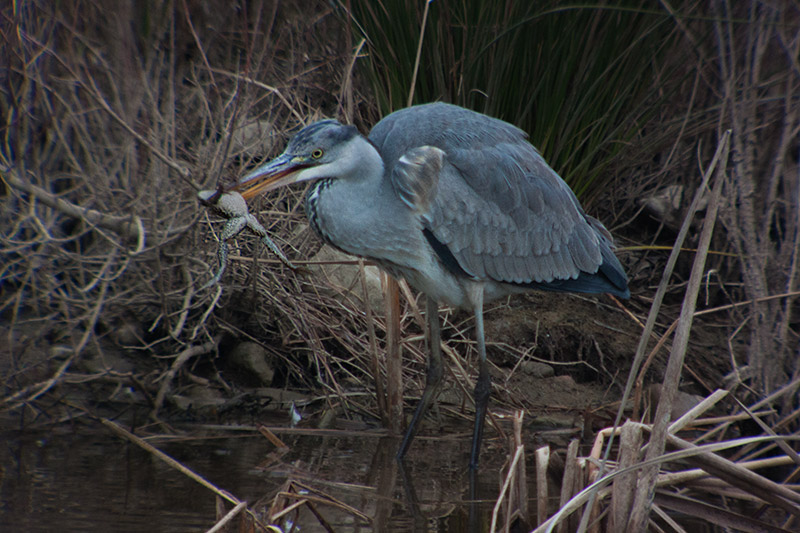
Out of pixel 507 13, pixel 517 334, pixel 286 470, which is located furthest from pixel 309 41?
pixel 286 470

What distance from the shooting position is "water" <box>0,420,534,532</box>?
290 centimetres

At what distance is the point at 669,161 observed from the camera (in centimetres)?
530

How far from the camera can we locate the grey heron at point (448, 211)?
12.2 feet

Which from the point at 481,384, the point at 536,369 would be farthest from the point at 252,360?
the point at 536,369

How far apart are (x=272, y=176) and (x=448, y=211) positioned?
2.92ft

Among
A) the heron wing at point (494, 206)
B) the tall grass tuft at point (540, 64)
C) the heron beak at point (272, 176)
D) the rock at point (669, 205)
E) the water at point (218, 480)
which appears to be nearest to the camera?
the water at point (218, 480)

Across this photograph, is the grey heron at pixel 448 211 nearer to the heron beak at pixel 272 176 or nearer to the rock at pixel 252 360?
the heron beak at pixel 272 176

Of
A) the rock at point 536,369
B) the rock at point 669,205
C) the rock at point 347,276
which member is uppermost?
the rock at point 669,205

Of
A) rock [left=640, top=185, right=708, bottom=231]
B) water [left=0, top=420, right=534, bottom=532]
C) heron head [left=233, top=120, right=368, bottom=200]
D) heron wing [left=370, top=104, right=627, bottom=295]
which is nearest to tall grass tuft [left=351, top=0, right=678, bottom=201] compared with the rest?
rock [left=640, top=185, right=708, bottom=231]

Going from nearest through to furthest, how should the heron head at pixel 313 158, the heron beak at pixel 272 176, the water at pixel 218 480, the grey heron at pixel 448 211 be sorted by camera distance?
the water at pixel 218 480, the heron beak at pixel 272 176, the heron head at pixel 313 158, the grey heron at pixel 448 211

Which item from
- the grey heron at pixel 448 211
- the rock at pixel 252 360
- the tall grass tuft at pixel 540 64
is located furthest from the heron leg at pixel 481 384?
the tall grass tuft at pixel 540 64

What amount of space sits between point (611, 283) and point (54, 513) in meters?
2.67

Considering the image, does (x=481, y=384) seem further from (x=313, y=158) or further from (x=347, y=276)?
(x=313, y=158)

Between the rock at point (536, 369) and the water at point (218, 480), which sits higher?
the water at point (218, 480)
